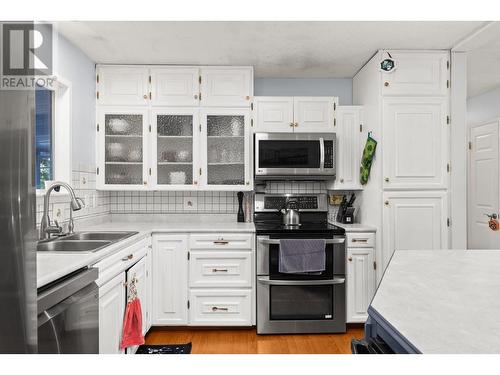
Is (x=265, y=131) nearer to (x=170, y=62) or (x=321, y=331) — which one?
(x=170, y=62)

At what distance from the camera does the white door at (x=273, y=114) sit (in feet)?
10.6

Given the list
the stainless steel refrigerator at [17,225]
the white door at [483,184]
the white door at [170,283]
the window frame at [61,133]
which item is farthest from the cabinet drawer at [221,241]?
the white door at [483,184]

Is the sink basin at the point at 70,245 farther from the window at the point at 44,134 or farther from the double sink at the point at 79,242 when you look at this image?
the window at the point at 44,134

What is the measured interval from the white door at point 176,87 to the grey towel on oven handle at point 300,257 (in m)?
1.54

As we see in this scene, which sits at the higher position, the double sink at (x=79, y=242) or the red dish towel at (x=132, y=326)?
the double sink at (x=79, y=242)

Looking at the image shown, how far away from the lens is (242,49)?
287 centimetres

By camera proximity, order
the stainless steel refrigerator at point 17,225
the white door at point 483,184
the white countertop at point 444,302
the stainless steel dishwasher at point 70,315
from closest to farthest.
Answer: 1. the stainless steel refrigerator at point 17,225
2. the white countertop at point 444,302
3. the stainless steel dishwasher at point 70,315
4. the white door at point 483,184

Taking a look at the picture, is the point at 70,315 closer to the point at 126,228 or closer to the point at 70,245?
the point at 70,245

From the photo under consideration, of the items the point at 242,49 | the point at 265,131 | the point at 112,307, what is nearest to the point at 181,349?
the point at 112,307

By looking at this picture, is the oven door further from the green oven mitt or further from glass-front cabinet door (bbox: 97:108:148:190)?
glass-front cabinet door (bbox: 97:108:148:190)

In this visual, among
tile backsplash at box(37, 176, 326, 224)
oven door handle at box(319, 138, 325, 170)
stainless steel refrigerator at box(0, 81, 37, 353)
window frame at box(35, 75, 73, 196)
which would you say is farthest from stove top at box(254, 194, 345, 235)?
stainless steel refrigerator at box(0, 81, 37, 353)

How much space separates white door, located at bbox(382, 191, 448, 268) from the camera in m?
2.94
